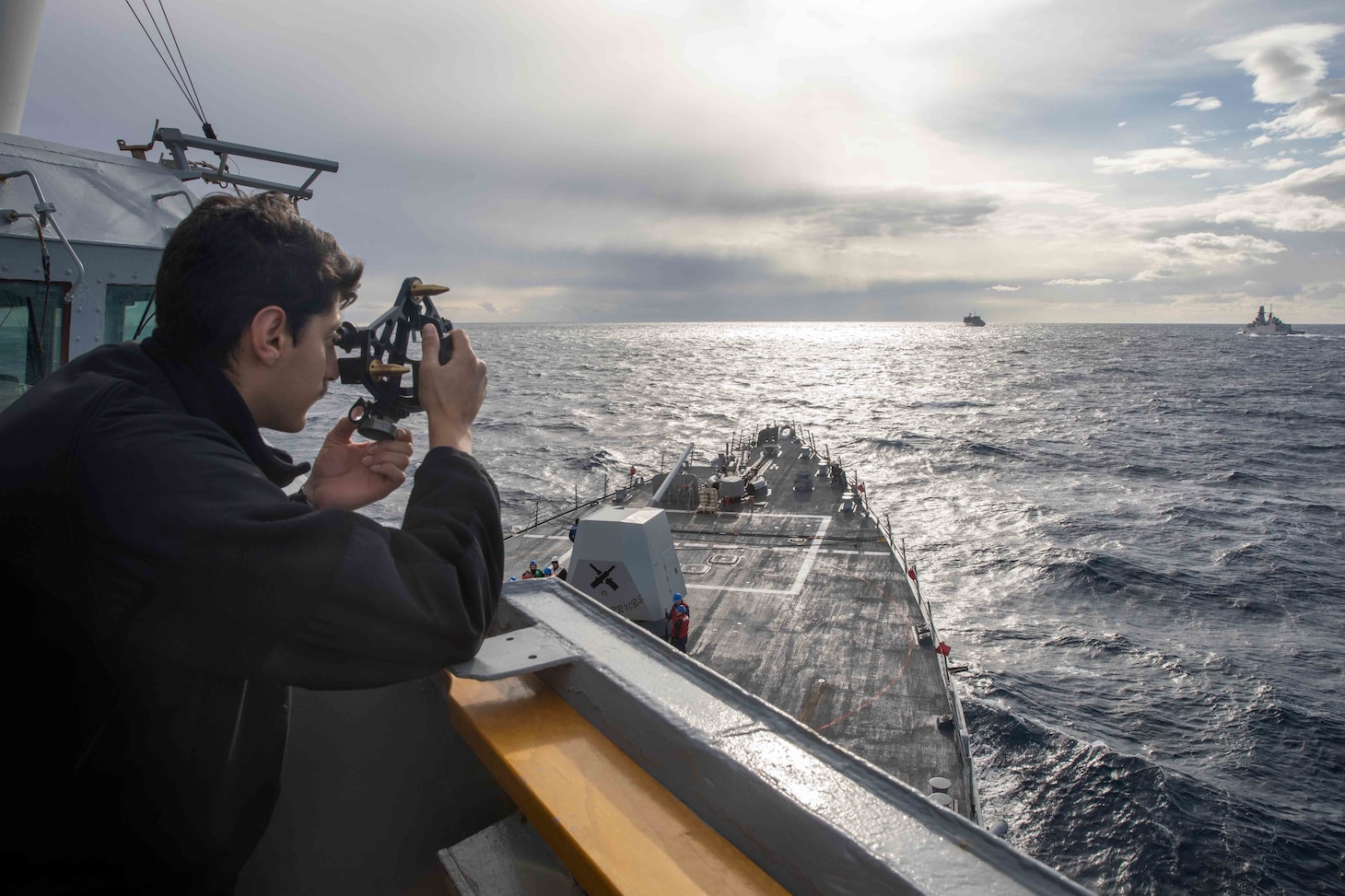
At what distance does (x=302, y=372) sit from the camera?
1.89 metres

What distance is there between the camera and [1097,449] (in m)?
55.9

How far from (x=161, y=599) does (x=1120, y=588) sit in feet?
104

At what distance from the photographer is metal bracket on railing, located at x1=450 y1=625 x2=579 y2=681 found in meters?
2.41

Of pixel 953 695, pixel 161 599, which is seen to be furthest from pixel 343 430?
pixel 953 695

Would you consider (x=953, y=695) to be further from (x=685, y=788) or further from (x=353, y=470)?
(x=353, y=470)

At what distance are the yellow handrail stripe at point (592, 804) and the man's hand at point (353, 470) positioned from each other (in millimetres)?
736

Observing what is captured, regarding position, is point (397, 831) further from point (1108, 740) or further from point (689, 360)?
point (689, 360)

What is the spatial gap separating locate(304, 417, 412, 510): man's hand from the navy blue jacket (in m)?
0.71

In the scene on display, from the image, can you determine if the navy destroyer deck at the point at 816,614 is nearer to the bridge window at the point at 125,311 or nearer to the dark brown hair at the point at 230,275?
the bridge window at the point at 125,311

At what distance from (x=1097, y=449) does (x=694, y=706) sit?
62216 millimetres

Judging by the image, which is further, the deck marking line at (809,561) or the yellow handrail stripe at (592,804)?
the deck marking line at (809,561)

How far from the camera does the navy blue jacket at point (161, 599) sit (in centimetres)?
138

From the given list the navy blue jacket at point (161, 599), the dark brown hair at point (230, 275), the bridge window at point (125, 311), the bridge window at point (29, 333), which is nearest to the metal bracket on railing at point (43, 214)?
the bridge window at point (29, 333)

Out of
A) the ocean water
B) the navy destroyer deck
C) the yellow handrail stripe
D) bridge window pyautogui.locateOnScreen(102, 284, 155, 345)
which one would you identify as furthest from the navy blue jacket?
the ocean water
